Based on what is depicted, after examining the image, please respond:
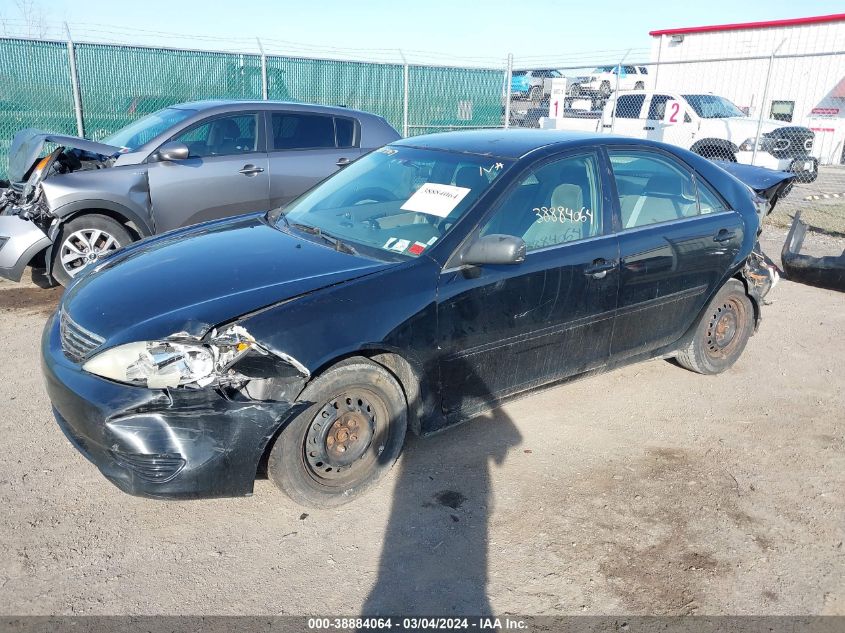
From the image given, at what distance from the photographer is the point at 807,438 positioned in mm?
4332

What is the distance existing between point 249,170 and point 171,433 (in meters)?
4.69

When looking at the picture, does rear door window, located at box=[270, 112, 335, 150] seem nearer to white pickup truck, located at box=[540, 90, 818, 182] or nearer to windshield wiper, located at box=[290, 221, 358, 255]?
windshield wiper, located at box=[290, 221, 358, 255]

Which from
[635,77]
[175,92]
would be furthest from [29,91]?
[635,77]

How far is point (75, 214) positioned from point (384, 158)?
11.3ft

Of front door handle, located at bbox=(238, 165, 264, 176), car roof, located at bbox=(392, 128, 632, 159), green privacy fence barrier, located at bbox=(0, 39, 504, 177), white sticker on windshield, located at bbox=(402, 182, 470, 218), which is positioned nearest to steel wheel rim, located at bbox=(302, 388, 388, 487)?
white sticker on windshield, located at bbox=(402, 182, 470, 218)

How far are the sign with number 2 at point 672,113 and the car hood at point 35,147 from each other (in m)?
12.2

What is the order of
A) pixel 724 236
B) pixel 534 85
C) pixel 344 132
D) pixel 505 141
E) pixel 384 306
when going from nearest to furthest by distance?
1. pixel 384 306
2. pixel 505 141
3. pixel 724 236
4. pixel 344 132
5. pixel 534 85

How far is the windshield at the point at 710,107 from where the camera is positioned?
15977 mm

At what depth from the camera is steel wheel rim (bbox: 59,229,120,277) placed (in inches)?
253

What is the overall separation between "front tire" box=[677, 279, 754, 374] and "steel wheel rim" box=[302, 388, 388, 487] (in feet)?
8.41

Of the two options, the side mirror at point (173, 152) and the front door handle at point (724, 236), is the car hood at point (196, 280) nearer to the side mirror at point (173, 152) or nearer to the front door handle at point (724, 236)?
the front door handle at point (724, 236)

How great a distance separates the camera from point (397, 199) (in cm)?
414

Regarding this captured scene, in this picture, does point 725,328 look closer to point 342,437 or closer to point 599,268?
point 599,268

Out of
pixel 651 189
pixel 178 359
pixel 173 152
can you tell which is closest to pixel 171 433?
pixel 178 359
